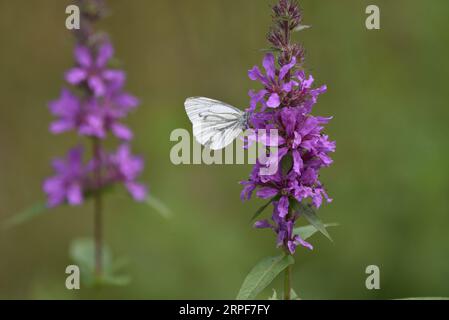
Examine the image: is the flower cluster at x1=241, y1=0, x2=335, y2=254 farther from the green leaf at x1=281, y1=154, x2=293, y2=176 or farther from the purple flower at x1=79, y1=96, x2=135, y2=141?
the purple flower at x1=79, y1=96, x2=135, y2=141

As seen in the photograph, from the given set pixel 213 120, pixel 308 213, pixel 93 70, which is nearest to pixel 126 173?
pixel 93 70

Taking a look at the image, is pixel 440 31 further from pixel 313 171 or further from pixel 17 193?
pixel 17 193

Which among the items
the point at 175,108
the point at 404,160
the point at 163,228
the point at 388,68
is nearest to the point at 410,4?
the point at 388,68

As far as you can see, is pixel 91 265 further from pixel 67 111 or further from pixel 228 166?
pixel 228 166

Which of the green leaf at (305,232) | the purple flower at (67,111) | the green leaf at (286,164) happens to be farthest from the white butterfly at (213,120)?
the purple flower at (67,111)

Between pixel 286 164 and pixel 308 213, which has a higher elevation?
pixel 286 164

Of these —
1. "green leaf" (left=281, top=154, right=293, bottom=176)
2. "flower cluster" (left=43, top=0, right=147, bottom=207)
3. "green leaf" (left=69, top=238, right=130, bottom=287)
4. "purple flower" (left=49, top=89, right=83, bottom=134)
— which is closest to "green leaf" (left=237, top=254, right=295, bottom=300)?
"green leaf" (left=281, top=154, right=293, bottom=176)

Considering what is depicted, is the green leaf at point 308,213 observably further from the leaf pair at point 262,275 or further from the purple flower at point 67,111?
the purple flower at point 67,111
